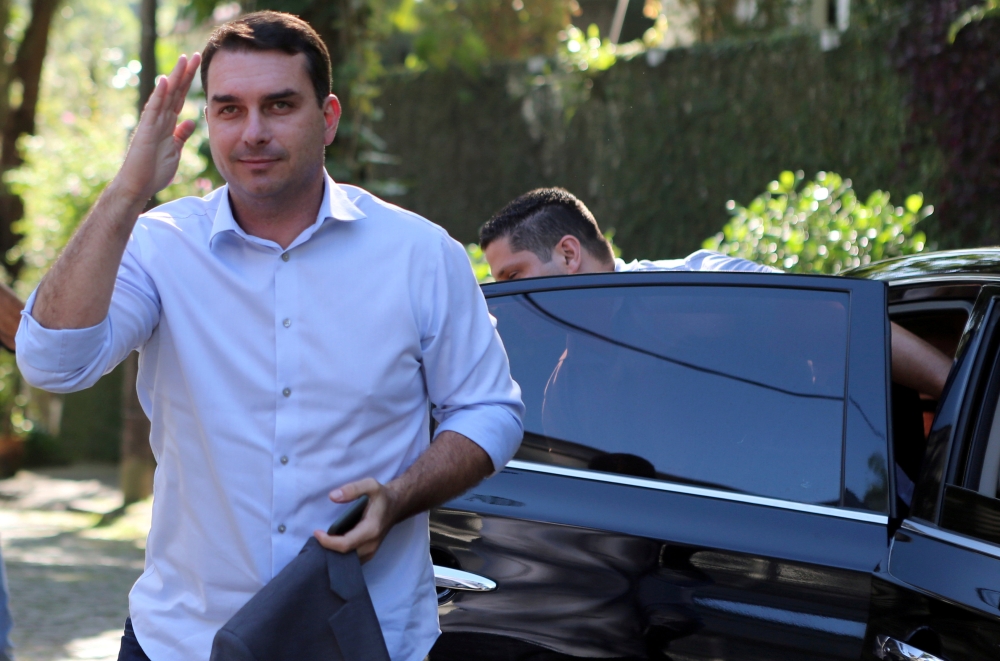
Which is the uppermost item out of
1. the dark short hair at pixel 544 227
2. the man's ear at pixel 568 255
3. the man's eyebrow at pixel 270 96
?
the man's eyebrow at pixel 270 96

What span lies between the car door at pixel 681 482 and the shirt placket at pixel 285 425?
659 millimetres

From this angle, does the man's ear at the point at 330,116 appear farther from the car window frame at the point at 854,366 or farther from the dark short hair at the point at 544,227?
the dark short hair at the point at 544,227

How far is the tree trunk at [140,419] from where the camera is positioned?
1109 cm

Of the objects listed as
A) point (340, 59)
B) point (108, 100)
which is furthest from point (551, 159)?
point (108, 100)

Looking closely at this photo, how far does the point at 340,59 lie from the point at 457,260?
7264 millimetres

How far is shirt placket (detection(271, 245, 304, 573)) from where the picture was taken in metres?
2.05

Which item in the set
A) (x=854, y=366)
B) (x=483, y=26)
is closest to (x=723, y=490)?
(x=854, y=366)

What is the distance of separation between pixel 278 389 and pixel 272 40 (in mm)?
608

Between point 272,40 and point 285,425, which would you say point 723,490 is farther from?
point 272,40

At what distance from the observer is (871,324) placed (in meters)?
2.62

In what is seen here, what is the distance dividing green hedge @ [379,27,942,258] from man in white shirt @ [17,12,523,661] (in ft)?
23.8

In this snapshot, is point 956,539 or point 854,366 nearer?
point 956,539

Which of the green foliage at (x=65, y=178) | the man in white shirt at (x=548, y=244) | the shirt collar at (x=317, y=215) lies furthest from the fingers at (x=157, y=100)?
the green foliage at (x=65, y=178)

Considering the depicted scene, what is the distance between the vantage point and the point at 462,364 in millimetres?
2164
